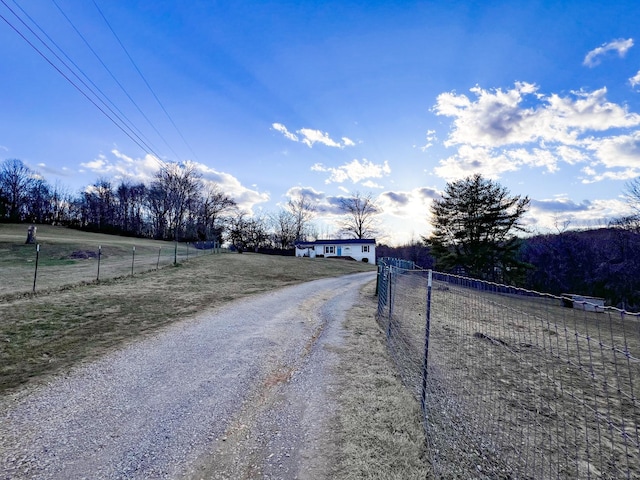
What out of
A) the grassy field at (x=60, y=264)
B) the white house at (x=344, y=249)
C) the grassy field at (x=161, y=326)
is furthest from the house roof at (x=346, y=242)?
the grassy field at (x=161, y=326)

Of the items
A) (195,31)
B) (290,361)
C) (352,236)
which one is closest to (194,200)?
(352,236)

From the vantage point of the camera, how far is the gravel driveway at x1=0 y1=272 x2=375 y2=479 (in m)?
2.62

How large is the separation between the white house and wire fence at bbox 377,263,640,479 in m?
38.8

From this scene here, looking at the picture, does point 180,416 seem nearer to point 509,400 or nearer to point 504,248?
point 509,400

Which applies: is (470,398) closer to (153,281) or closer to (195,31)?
A: (153,281)

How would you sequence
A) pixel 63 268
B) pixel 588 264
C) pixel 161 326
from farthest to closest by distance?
pixel 588 264, pixel 63 268, pixel 161 326

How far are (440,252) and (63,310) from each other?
25664 mm

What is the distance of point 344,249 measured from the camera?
4703 cm

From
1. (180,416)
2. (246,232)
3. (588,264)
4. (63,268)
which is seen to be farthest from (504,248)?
(246,232)

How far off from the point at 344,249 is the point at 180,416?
1733 inches

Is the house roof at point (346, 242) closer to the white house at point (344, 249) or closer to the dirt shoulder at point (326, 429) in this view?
the white house at point (344, 249)

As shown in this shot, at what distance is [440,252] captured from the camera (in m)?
26.2

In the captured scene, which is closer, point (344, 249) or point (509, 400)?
point (509, 400)

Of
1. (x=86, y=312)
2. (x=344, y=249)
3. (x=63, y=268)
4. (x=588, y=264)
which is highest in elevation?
(x=344, y=249)
